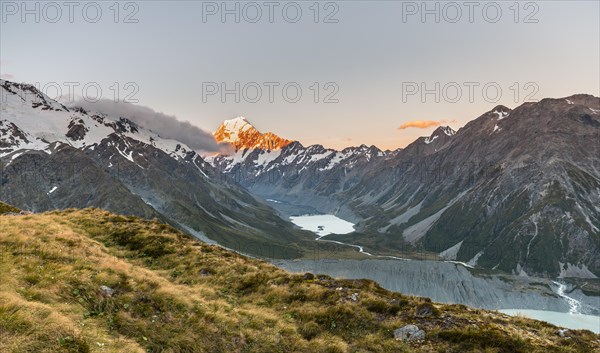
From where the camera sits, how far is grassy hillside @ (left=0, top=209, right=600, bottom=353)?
14.1 meters

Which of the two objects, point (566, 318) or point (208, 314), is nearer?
point (208, 314)

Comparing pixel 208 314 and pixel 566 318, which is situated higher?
pixel 208 314

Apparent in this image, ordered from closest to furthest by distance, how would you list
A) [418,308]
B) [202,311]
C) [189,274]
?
[202,311] < [418,308] < [189,274]

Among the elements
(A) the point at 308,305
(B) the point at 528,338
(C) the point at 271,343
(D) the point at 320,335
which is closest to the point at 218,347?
(C) the point at 271,343

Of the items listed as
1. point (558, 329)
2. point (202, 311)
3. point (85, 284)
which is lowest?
point (558, 329)

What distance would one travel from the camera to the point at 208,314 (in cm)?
1864

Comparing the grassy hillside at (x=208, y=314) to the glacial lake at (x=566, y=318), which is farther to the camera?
the glacial lake at (x=566, y=318)

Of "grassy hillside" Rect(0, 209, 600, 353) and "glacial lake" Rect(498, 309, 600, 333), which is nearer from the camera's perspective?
"grassy hillside" Rect(0, 209, 600, 353)

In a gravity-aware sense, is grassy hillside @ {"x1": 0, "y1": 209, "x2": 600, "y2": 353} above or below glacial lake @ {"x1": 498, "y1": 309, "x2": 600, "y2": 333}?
above

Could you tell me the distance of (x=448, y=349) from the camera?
57.2 feet

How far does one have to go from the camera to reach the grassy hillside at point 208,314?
1410cm

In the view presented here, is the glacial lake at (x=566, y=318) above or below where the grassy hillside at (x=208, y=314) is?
below

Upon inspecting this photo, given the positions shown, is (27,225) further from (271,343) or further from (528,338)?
(528,338)

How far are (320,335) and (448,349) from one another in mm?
6028
